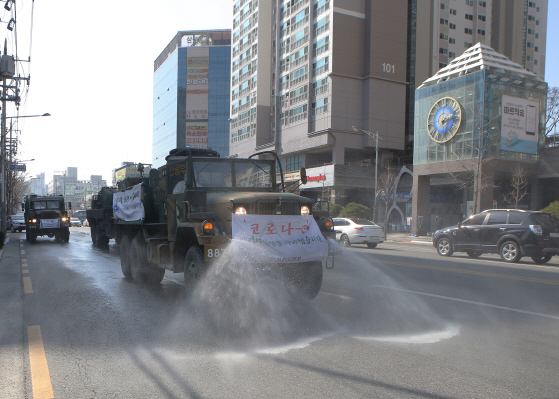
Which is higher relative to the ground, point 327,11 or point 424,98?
point 327,11

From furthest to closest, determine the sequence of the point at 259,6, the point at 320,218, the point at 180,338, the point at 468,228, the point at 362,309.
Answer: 1. the point at 259,6
2. the point at 468,228
3. the point at 320,218
4. the point at 362,309
5. the point at 180,338

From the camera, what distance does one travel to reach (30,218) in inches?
993

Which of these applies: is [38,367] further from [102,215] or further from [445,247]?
[102,215]

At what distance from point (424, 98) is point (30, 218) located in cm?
3322

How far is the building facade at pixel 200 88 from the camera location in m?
112

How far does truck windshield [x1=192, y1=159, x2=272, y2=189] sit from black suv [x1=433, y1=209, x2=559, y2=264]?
35.9 feet

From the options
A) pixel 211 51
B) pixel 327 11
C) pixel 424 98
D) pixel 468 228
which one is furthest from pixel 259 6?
pixel 468 228

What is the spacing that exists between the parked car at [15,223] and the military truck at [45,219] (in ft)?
68.7

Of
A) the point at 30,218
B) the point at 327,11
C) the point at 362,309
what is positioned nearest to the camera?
the point at 362,309

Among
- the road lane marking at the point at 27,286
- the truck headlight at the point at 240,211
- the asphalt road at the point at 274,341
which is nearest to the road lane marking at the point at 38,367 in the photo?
the asphalt road at the point at 274,341

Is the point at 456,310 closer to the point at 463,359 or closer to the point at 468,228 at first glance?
the point at 463,359

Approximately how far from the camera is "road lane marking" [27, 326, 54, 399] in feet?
13.1

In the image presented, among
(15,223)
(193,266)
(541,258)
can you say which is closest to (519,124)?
(541,258)

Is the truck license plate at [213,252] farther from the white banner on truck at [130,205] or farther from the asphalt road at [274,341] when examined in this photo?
the white banner on truck at [130,205]
